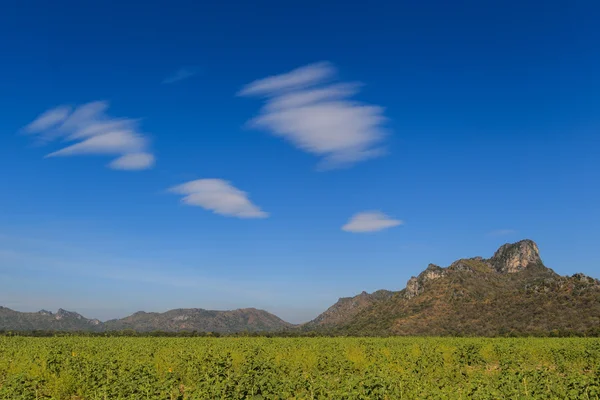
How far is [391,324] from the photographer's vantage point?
13850cm

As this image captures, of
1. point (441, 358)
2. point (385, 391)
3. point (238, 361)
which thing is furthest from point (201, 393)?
point (441, 358)

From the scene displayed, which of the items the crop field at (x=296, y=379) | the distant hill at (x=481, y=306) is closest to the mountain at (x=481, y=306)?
the distant hill at (x=481, y=306)

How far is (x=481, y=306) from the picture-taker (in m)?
131

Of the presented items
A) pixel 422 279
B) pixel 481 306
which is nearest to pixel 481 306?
pixel 481 306

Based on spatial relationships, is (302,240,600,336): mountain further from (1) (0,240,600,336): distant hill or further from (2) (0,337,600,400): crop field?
(2) (0,337,600,400): crop field

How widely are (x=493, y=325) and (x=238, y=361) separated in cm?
10251

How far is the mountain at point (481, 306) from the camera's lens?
10244 centimetres

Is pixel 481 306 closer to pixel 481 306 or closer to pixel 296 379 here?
pixel 481 306

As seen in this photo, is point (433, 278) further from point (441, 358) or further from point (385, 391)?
point (385, 391)

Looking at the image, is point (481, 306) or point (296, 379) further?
point (481, 306)

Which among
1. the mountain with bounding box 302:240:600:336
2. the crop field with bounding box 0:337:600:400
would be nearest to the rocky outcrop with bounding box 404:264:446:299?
the mountain with bounding box 302:240:600:336

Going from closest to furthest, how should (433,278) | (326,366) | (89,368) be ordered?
1. (89,368)
2. (326,366)
3. (433,278)

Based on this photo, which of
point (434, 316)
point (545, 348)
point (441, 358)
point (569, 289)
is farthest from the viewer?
point (434, 316)

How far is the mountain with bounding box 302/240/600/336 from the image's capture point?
336ft
